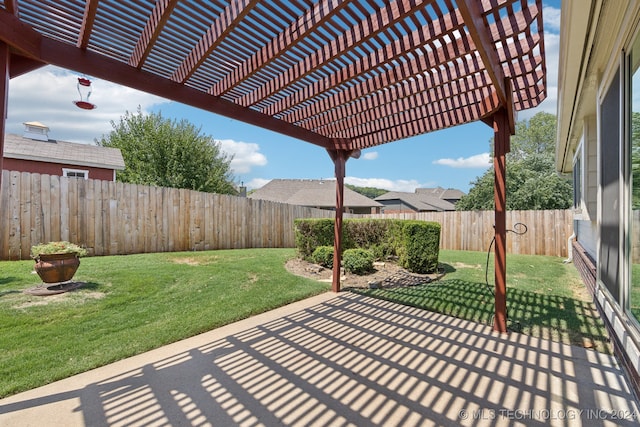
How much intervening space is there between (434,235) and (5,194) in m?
8.79

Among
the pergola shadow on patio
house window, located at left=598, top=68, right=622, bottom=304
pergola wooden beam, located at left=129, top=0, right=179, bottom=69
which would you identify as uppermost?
pergola wooden beam, located at left=129, top=0, right=179, bottom=69

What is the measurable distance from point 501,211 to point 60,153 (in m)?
14.3

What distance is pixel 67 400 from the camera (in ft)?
7.52

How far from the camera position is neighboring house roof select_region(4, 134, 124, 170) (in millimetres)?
10828

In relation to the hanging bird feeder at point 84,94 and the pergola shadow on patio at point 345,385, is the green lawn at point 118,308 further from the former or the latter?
the hanging bird feeder at point 84,94

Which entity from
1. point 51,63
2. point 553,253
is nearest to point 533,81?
point 51,63

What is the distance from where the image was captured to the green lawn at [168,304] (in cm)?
301

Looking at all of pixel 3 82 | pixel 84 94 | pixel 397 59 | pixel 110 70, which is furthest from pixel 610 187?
pixel 84 94

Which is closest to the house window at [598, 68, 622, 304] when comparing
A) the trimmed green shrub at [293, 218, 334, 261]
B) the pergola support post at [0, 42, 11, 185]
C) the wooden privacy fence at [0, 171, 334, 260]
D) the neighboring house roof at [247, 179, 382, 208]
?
the pergola support post at [0, 42, 11, 185]

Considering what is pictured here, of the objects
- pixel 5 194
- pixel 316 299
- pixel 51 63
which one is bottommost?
pixel 316 299

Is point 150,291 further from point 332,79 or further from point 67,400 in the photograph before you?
point 332,79

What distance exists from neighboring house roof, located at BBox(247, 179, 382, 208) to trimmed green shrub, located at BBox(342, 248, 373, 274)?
18.8 m

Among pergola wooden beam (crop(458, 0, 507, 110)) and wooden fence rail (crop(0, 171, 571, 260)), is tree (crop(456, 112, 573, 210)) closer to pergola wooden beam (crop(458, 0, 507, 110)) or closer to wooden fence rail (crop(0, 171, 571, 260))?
wooden fence rail (crop(0, 171, 571, 260))

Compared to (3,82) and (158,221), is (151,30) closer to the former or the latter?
(3,82)
